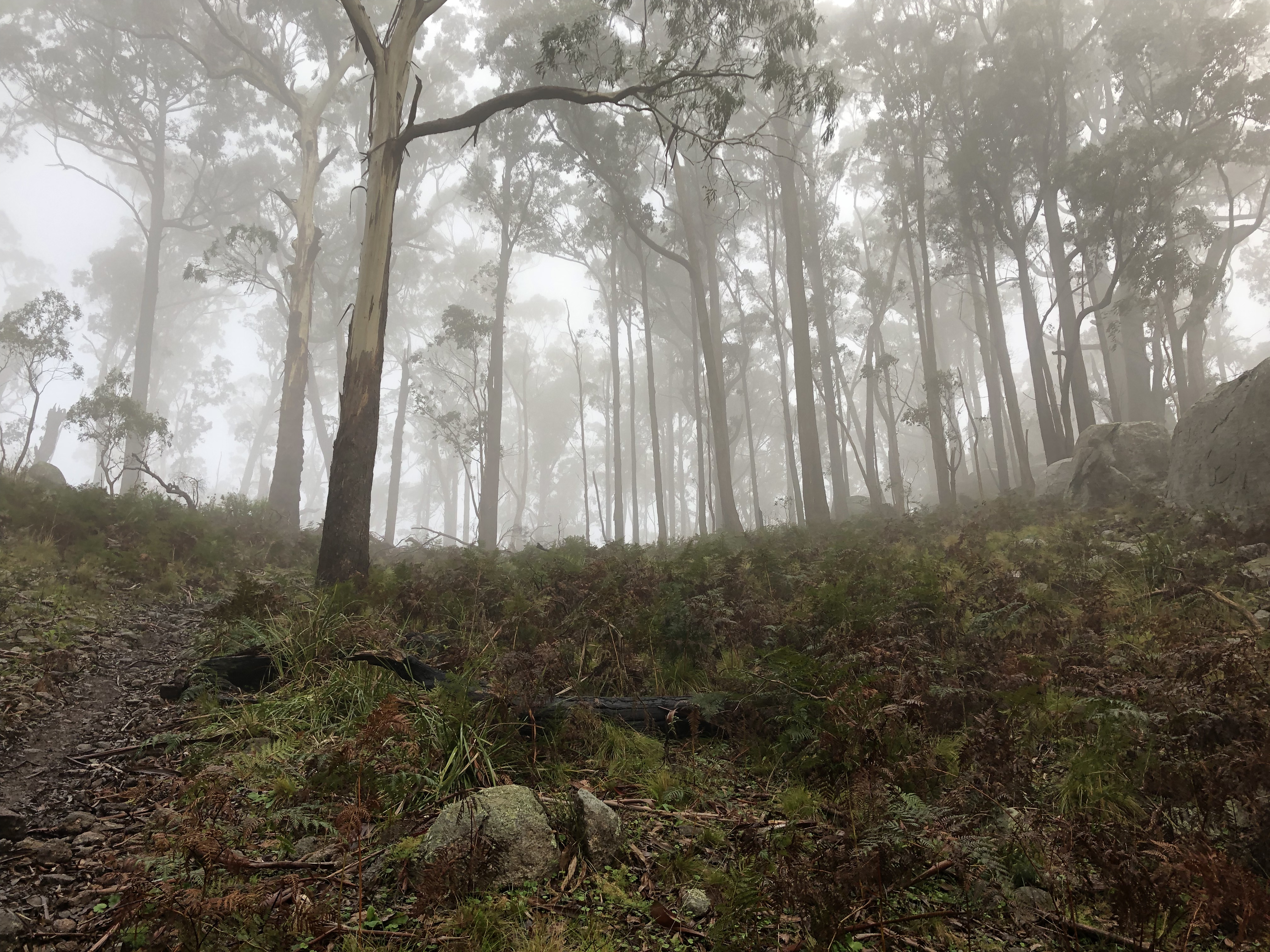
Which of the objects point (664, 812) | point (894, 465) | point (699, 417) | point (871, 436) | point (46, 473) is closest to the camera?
point (664, 812)

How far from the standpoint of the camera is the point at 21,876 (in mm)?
2514

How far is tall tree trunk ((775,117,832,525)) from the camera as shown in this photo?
50.7ft

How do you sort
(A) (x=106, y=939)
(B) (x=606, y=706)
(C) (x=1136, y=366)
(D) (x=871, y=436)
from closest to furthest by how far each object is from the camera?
(A) (x=106, y=939), (B) (x=606, y=706), (C) (x=1136, y=366), (D) (x=871, y=436)

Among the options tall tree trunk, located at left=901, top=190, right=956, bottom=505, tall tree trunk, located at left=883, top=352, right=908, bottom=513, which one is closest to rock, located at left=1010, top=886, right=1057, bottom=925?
tall tree trunk, located at left=901, top=190, right=956, bottom=505

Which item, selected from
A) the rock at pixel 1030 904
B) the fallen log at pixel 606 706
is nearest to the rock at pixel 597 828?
the fallen log at pixel 606 706

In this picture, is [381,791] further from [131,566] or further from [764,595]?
[131,566]

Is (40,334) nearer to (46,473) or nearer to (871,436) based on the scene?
(46,473)

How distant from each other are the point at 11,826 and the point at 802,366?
15695 mm

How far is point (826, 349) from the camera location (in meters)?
21.1

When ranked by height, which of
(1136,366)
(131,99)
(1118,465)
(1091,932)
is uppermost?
(131,99)

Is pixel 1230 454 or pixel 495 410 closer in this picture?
pixel 1230 454

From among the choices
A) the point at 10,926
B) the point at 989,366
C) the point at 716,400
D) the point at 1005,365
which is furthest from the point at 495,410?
the point at 10,926

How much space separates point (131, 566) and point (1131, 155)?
2137 centimetres

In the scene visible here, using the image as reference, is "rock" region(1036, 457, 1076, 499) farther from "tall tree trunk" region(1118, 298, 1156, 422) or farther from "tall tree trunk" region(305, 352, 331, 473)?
"tall tree trunk" region(305, 352, 331, 473)
